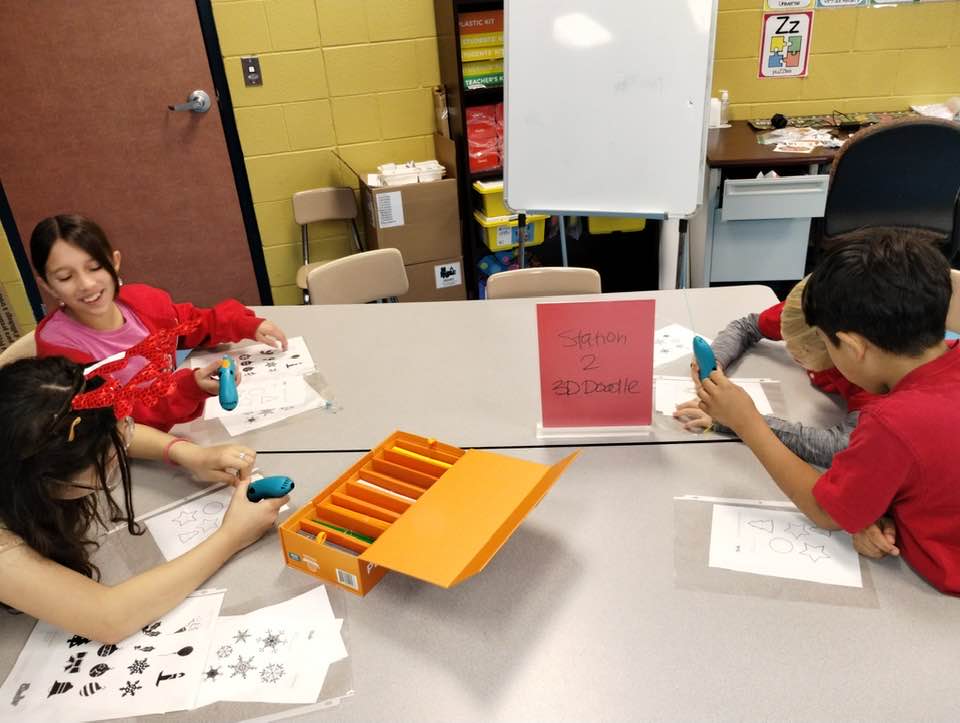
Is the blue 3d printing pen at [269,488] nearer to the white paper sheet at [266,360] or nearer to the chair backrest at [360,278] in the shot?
the white paper sheet at [266,360]

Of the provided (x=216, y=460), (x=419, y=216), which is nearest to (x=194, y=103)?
(x=419, y=216)

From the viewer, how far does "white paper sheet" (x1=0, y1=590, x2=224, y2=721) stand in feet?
2.97

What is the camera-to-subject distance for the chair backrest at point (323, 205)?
3391mm

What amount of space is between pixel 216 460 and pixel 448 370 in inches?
22.0

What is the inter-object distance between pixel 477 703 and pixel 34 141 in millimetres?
3193

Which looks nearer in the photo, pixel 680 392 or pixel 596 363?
pixel 596 363

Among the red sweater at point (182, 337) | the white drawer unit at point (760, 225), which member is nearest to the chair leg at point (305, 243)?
the red sweater at point (182, 337)

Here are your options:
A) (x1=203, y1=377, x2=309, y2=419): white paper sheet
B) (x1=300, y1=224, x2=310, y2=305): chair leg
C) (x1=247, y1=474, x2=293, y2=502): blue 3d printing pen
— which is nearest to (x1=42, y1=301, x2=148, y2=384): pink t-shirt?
(x1=203, y1=377, x2=309, y2=419): white paper sheet

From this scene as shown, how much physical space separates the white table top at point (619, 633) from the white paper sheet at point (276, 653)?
0.7 inches

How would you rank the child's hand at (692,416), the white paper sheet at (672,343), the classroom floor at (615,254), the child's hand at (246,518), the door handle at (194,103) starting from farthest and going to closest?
the classroom floor at (615,254) < the door handle at (194,103) < the white paper sheet at (672,343) < the child's hand at (692,416) < the child's hand at (246,518)

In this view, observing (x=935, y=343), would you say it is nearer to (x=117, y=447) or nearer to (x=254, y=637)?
(x=254, y=637)

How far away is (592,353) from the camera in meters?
1.32

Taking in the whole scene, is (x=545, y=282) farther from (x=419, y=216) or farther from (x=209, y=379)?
(x=419, y=216)

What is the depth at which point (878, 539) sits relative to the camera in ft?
3.41
